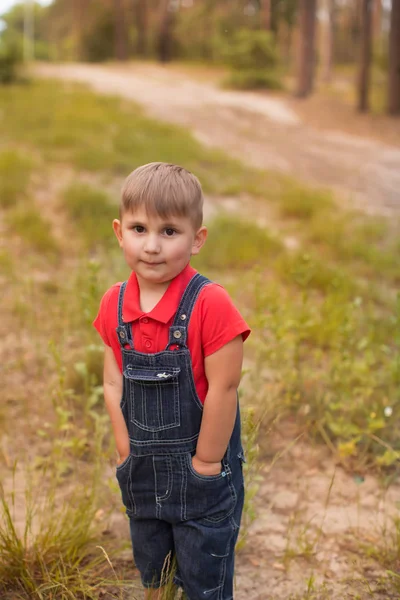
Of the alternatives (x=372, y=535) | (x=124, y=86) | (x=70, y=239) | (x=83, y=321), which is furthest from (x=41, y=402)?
(x=124, y=86)

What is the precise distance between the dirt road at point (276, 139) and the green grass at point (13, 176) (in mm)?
2448

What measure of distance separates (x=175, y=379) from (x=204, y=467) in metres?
0.25

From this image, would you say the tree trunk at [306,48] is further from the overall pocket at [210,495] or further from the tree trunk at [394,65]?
the overall pocket at [210,495]

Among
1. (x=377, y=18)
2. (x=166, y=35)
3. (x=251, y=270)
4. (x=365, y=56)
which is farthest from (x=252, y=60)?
(x=166, y=35)

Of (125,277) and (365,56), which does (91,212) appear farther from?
(365,56)

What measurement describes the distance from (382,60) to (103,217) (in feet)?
13.7

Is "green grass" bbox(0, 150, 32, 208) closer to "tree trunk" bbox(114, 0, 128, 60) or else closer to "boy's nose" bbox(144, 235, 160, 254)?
"boy's nose" bbox(144, 235, 160, 254)

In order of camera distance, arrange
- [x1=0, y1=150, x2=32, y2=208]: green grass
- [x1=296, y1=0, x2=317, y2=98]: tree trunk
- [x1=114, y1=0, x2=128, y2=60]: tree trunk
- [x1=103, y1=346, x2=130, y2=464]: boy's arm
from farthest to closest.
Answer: [x1=114, y1=0, x2=128, y2=60]: tree trunk, [x1=296, y1=0, x2=317, y2=98]: tree trunk, [x1=0, y1=150, x2=32, y2=208]: green grass, [x1=103, y1=346, x2=130, y2=464]: boy's arm

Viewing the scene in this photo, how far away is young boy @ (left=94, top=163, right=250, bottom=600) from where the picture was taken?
1681 millimetres

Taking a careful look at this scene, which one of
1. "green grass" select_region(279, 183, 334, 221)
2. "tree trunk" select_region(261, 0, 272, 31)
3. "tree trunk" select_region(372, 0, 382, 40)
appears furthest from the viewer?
"tree trunk" select_region(372, 0, 382, 40)

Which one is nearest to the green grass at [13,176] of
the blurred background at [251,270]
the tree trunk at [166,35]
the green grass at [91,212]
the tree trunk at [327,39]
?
the blurred background at [251,270]

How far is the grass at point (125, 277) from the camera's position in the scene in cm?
248

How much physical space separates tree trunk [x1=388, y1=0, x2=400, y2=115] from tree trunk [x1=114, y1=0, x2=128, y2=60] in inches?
340

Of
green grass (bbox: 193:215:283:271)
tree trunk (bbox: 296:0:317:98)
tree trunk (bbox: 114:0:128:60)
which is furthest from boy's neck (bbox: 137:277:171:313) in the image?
tree trunk (bbox: 114:0:128:60)
